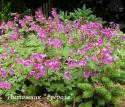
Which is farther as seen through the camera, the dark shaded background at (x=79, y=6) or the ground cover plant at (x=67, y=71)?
the dark shaded background at (x=79, y=6)

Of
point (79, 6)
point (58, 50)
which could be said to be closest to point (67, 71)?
point (58, 50)

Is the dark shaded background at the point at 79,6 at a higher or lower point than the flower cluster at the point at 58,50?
higher

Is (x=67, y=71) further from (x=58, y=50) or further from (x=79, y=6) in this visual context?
(x=79, y=6)

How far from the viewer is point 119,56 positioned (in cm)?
565

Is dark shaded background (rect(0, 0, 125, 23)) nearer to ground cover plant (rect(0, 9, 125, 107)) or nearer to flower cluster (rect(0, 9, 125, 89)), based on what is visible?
flower cluster (rect(0, 9, 125, 89))

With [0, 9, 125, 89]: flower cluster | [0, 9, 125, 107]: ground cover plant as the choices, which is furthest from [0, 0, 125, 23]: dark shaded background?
[0, 9, 125, 107]: ground cover plant

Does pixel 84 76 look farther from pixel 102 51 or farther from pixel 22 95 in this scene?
pixel 22 95

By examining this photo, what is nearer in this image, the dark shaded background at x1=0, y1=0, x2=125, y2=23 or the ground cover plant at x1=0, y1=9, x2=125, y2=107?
the ground cover plant at x1=0, y1=9, x2=125, y2=107

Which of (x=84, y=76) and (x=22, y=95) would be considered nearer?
(x=84, y=76)

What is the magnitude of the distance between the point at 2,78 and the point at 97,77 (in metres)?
1.13

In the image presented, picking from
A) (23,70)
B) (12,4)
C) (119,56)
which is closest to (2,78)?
(23,70)

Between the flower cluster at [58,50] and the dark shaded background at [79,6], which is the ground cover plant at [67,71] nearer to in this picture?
the flower cluster at [58,50]

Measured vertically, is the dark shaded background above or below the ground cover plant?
above

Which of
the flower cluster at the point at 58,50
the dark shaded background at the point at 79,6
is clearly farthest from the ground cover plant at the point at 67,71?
the dark shaded background at the point at 79,6
